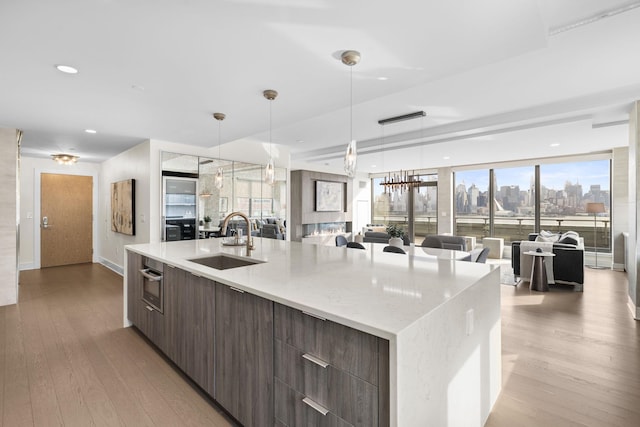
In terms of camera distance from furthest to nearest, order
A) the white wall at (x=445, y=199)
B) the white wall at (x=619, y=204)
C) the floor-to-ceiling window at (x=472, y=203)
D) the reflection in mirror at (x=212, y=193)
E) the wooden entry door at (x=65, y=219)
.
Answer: the white wall at (x=445, y=199) < the floor-to-ceiling window at (x=472, y=203) < the wooden entry door at (x=65, y=219) < the white wall at (x=619, y=204) < the reflection in mirror at (x=212, y=193)

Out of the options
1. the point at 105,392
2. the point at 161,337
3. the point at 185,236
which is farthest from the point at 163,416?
the point at 185,236

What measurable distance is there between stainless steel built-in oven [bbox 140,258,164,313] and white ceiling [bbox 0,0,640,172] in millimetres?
1611

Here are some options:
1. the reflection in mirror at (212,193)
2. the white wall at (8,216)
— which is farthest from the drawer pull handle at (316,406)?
the white wall at (8,216)

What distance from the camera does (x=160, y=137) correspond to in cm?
475

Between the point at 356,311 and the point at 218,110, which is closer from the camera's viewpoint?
the point at 356,311

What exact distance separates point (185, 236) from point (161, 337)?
9.83ft

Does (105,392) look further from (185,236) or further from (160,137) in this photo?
(160,137)

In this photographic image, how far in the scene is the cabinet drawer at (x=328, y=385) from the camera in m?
1.09

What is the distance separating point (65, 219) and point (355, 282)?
784cm

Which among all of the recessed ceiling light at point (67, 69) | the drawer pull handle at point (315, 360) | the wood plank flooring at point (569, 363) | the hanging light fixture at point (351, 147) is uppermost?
the recessed ceiling light at point (67, 69)

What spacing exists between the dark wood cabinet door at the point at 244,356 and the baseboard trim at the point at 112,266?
16.6ft

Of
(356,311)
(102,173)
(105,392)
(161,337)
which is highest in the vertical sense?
(102,173)

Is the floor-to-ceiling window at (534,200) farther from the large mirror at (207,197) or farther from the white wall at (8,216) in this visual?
the white wall at (8,216)

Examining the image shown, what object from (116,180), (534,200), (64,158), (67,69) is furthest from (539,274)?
(64,158)
